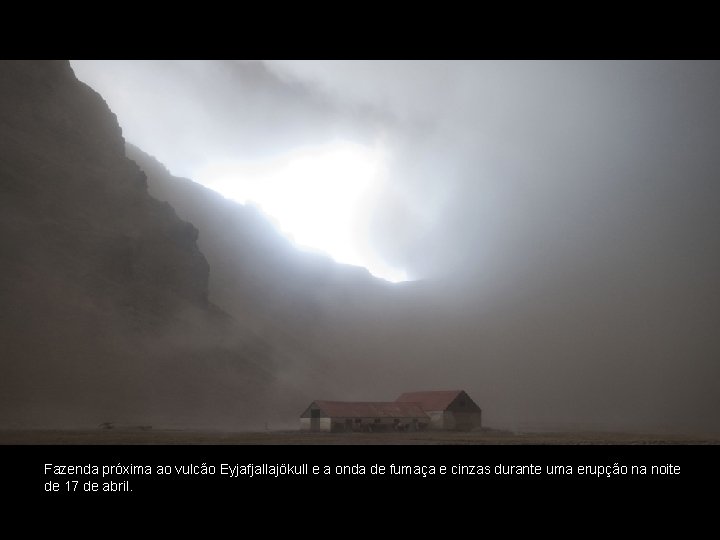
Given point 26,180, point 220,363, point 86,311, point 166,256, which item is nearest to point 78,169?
point 26,180

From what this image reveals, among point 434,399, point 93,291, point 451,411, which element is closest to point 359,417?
point 451,411

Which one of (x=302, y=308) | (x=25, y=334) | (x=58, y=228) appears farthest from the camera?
(x=302, y=308)

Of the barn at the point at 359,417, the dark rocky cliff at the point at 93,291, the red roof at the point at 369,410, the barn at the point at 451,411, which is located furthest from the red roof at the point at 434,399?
the dark rocky cliff at the point at 93,291

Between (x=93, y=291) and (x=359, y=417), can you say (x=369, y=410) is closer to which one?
(x=359, y=417)

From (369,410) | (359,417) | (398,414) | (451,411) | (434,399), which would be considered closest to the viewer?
(359,417)

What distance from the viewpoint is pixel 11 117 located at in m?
107

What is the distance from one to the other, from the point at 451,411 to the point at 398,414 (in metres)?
5.80

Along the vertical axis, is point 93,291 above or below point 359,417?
above

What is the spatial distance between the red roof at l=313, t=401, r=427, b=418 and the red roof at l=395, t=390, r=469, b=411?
5.14ft

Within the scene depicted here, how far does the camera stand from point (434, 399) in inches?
2707

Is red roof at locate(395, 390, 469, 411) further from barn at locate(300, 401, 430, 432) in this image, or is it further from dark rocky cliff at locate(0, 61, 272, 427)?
dark rocky cliff at locate(0, 61, 272, 427)

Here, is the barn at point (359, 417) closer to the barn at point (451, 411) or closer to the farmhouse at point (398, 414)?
the farmhouse at point (398, 414)
